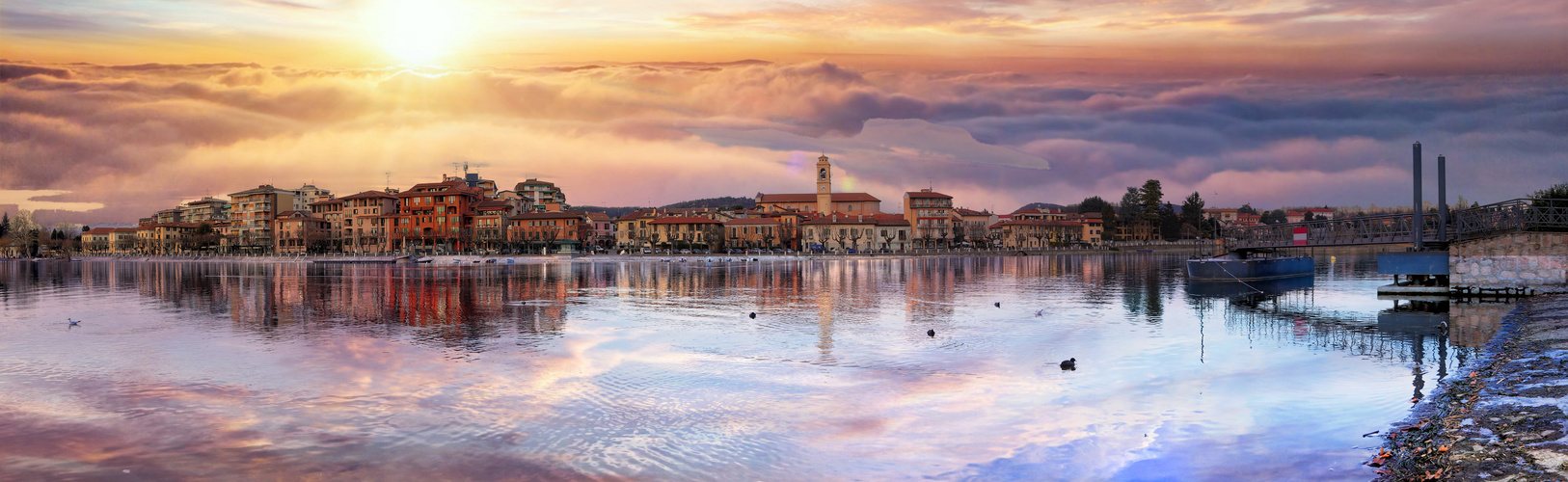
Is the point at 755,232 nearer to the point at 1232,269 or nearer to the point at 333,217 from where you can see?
the point at 333,217

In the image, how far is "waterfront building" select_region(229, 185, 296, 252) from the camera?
407 ft

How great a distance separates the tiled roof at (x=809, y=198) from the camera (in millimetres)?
117812

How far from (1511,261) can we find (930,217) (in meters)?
88.6

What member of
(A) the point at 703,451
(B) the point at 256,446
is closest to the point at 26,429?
(B) the point at 256,446

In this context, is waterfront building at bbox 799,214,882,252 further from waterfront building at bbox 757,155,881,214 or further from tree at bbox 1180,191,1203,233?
tree at bbox 1180,191,1203,233

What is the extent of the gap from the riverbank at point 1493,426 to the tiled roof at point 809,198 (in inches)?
4146

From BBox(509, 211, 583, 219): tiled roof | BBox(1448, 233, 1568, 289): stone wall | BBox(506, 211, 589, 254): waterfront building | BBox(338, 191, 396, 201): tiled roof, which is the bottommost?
BBox(1448, 233, 1568, 289): stone wall

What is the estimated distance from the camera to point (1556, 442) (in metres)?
7.16

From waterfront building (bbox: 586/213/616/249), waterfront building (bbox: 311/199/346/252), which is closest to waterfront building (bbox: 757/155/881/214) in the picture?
waterfront building (bbox: 586/213/616/249)

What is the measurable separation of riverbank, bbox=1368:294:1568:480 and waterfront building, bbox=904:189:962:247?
98643 mm

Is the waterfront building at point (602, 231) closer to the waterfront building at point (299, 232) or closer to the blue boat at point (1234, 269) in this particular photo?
the waterfront building at point (299, 232)

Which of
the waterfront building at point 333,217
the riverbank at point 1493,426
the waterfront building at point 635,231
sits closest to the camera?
the riverbank at point 1493,426

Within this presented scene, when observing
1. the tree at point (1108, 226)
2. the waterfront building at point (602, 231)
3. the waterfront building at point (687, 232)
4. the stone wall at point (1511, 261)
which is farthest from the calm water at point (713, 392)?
the tree at point (1108, 226)

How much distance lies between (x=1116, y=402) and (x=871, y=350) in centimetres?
521
